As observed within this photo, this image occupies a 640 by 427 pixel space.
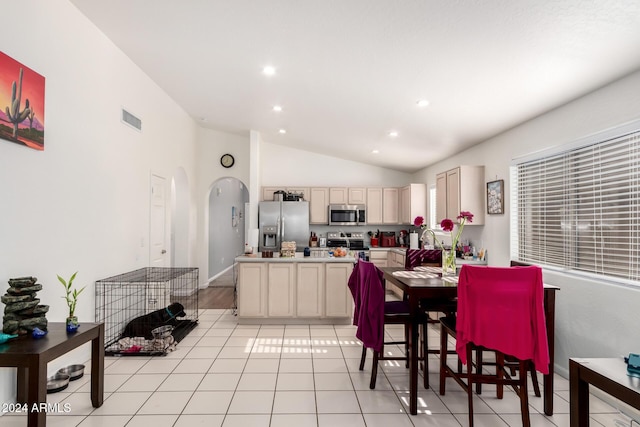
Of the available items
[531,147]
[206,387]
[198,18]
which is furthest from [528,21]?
[206,387]

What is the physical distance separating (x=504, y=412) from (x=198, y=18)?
401cm

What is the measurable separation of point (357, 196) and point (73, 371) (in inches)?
214

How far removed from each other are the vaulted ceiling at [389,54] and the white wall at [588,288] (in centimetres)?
15

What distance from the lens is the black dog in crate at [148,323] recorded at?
153 inches

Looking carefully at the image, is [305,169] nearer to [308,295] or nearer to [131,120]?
[308,295]

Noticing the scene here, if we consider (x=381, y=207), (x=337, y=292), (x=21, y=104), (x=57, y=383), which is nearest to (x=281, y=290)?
(x=337, y=292)

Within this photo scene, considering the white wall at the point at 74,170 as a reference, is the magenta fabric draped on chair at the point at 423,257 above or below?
below

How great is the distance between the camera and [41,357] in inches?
75.5

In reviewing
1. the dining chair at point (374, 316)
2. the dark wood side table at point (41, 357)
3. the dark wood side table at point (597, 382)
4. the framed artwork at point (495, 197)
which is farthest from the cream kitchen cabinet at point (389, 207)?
the dark wood side table at point (41, 357)

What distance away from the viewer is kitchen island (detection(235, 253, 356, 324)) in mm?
4562

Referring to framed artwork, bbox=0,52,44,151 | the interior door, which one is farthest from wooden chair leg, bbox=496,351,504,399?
the interior door

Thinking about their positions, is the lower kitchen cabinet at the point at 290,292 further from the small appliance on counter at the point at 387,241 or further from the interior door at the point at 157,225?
the small appliance on counter at the point at 387,241

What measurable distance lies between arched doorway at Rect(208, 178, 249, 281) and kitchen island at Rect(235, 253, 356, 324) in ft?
9.79

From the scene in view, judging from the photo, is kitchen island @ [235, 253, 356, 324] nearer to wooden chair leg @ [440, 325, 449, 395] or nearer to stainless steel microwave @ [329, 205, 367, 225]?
wooden chair leg @ [440, 325, 449, 395]
